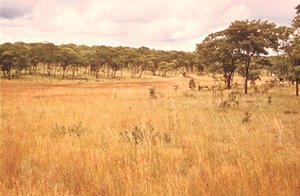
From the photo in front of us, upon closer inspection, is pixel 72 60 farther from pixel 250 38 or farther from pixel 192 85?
pixel 250 38

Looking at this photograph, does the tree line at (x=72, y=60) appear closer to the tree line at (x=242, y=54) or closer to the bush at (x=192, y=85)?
the tree line at (x=242, y=54)

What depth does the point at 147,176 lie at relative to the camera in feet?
16.6

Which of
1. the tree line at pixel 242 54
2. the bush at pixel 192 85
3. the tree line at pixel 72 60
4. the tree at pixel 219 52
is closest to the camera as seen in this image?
the tree line at pixel 242 54

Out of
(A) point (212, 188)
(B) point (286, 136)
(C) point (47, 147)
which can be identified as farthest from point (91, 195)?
(B) point (286, 136)

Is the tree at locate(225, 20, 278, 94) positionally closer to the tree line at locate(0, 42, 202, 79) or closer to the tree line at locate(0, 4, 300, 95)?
the tree line at locate(0, 4, 300, 95)

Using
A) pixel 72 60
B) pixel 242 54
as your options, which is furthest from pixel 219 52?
pixel 72 60

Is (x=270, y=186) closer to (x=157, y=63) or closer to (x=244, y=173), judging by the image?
(x=244, y=173)

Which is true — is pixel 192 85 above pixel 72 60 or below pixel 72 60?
below

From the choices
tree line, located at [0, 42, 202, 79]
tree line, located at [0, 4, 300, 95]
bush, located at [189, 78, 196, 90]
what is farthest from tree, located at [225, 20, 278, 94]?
tree line, located at [0, 42, 202, 79]

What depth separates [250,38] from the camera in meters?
31.0

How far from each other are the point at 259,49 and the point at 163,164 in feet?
91.5

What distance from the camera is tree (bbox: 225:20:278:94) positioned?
3075 centimetres

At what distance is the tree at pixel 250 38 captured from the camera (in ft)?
101

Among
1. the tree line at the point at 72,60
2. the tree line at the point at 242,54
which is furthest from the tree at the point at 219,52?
the tree line at the point at 72,60
